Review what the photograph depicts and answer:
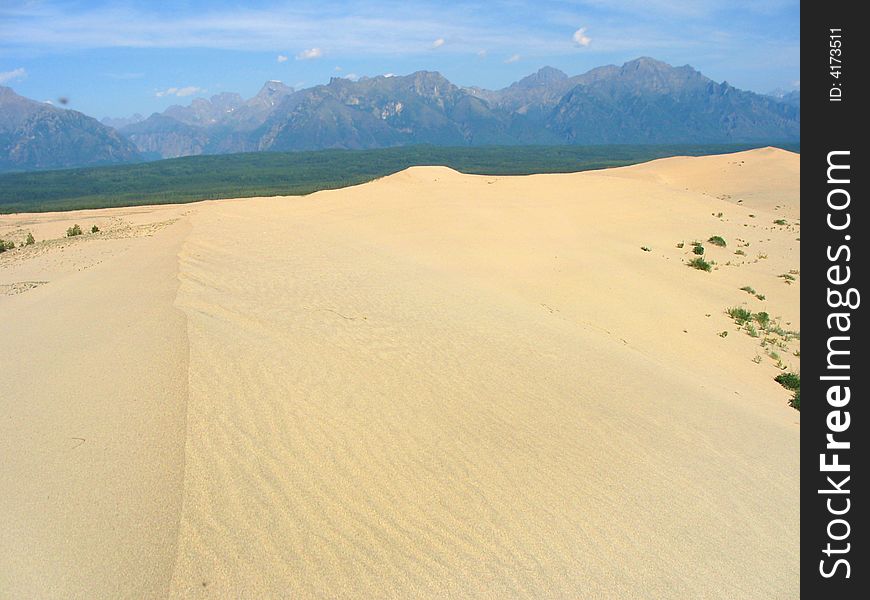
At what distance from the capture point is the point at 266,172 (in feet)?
454

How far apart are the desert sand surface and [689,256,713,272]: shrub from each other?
5417 mm

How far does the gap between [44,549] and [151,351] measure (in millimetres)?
2865

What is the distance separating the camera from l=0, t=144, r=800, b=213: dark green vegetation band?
101000 mm

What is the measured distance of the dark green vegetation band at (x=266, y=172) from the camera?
101 metres

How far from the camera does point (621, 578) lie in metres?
4.04

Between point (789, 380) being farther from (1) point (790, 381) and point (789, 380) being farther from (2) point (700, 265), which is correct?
(2) point (700, 265)

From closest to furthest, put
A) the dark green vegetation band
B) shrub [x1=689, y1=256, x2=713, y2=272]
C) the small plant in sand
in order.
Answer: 1. the small plant in sand
2. shrub [x1=689, y1=256, x2=713, y2=272]
3. the dark green vegetation band

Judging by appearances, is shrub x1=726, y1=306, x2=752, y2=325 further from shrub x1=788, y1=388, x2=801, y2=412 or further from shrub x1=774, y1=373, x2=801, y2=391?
shrub x1=788, y1=388, x2=801, y2=412

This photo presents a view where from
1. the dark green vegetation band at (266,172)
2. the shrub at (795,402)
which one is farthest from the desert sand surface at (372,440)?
the dark green vegetation band at (266,172)

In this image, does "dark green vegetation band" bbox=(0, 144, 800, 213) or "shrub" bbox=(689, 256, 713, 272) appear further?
"dark green vegetation band" bbox=(0, 144, 800, 213)

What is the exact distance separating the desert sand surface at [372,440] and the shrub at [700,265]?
542 cm

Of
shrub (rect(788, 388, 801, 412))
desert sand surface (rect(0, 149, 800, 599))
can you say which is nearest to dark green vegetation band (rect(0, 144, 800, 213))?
desert sand surface (rect(0, 149, 800, 599))
